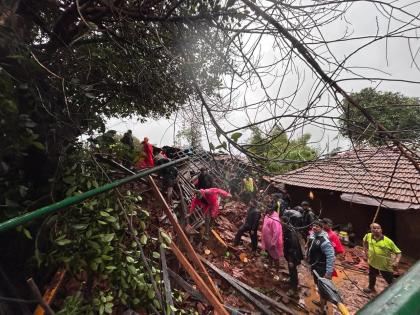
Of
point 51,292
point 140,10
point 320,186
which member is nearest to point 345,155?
point 140,10

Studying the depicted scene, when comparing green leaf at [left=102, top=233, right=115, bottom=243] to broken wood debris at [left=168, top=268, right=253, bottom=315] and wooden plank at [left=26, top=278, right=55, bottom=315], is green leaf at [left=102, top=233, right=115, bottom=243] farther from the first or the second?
wooden plank at [left=26, top=278, right=55, bottom=315]

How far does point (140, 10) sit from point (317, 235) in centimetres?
518

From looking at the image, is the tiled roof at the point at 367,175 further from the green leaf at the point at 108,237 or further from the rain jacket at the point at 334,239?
the green leaf at the point at 108,237

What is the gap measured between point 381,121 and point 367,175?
134 cm

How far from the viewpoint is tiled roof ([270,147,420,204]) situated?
1.92 meters

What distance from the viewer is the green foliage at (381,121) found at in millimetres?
1838

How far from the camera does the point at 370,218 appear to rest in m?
10.7

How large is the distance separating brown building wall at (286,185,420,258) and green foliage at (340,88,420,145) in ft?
23.0

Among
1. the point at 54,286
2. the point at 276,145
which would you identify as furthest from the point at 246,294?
the point at 276,145

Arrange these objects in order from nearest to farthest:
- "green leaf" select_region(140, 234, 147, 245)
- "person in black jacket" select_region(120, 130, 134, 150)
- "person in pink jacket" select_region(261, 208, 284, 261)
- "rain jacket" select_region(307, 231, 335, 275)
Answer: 1. "green leaf" select_region(140, 234, 147, 245)
2. "person in black jacket" select_region(120, 130, 134, 150)
3. "rain jacket" select_region(307, 231, 335, 275)
4. "person in pink jacket" select_region(261, 208, 284, 261)

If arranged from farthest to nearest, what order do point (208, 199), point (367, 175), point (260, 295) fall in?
point (208, 199), point (260, 295), point (367, 175)

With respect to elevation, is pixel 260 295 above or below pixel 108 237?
below

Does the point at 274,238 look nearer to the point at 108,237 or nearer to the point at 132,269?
the point at 132,269

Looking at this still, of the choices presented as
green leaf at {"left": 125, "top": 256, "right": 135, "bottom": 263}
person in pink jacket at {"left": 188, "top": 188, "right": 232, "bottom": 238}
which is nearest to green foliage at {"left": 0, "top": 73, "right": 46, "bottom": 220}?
green leaf at {"left": 125, "top": 256, "right": 135, "bottom": 263}
